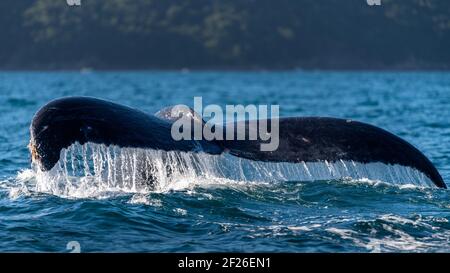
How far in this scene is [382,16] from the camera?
124 m

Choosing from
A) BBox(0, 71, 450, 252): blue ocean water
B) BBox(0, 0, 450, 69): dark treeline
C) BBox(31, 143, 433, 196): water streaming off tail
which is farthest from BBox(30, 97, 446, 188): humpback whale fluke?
BBox(0, 0, 450, 69): dark treeline

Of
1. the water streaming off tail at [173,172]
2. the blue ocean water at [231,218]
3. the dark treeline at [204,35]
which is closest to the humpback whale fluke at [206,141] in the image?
the water streaming off tail at [173,172]

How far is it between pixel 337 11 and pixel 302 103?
349 feet

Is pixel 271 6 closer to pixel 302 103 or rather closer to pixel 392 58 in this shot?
pixel 392 58

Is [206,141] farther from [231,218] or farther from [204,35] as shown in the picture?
[204,35]

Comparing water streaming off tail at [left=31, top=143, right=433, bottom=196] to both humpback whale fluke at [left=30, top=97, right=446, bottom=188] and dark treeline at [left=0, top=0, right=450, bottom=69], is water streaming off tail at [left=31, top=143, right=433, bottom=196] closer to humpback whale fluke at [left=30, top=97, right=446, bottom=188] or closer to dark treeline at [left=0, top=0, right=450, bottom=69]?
humpback whale fluke at [left=30, top=97, right=446, bottom=188]

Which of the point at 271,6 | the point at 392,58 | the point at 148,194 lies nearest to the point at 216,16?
the point at 271,6

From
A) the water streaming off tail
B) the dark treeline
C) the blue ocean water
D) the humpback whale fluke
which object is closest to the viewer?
the humpback whale fluke

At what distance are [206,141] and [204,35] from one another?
14042 centimetres

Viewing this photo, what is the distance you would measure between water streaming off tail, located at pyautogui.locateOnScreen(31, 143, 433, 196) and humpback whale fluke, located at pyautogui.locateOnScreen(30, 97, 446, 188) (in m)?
0.07

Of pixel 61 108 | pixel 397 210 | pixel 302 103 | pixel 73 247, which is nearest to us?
pixel 61 108

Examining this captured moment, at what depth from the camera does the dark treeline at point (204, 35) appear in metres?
131

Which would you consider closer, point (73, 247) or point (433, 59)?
point (73, 247)

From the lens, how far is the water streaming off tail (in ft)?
23.9
